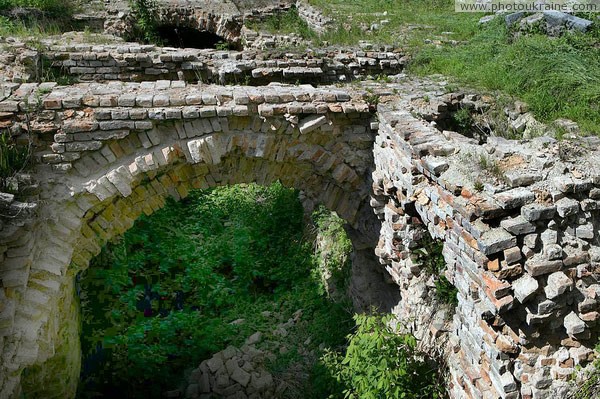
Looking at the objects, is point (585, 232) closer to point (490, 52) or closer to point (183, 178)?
point (183, 178)

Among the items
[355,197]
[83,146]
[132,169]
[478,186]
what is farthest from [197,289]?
[478,186]

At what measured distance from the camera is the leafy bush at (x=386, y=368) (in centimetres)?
431

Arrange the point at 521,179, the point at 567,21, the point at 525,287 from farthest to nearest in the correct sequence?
the point at 567,21, the point at 521,179, the point at 525,287

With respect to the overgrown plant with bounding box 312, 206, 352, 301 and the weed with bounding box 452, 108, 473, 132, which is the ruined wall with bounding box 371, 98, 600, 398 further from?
the overgrown plant with bounding box 312, 206, 352, 301

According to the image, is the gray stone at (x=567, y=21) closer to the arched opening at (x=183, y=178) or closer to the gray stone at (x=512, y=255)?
the arched opening at (x=183, y=178)

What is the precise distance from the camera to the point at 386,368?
4.35m

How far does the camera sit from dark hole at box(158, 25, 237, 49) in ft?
37.9

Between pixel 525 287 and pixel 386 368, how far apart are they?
4.63 feet

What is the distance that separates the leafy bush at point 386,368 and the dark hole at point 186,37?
830cm

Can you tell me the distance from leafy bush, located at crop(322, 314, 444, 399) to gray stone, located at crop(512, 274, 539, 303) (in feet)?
4.16

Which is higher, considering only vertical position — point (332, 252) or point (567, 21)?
point (567, 21)

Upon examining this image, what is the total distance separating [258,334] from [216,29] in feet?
22.2

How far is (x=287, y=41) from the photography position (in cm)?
912

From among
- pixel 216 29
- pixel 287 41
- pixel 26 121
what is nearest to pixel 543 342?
pixel 26 121
